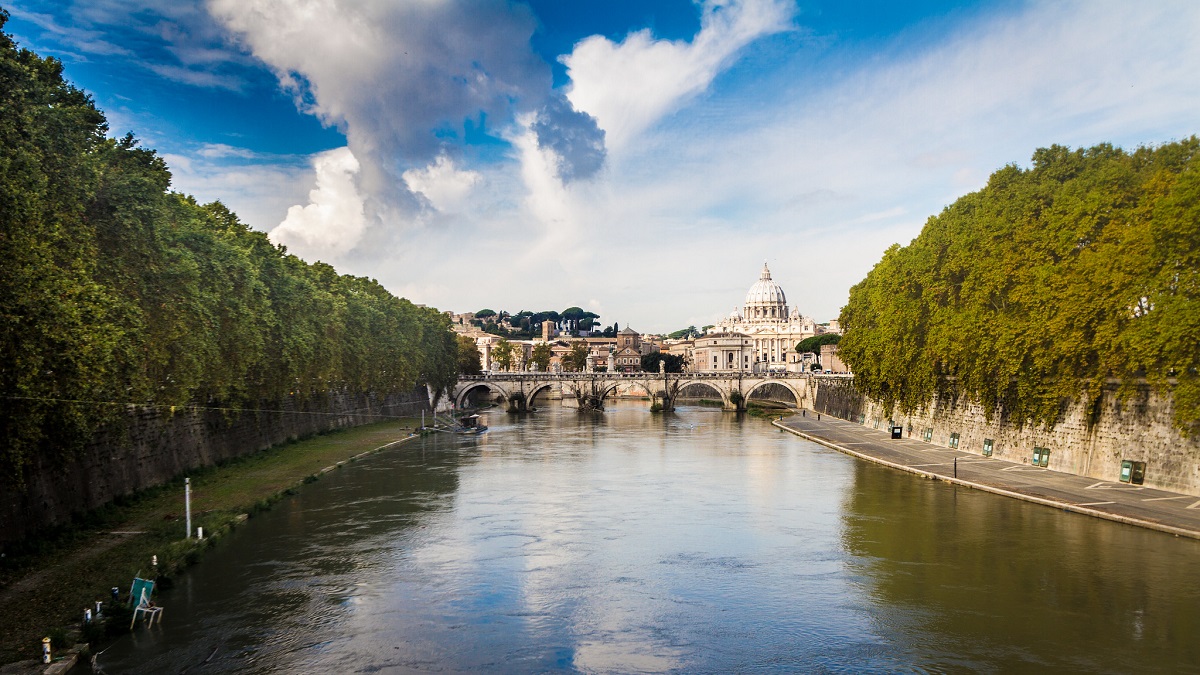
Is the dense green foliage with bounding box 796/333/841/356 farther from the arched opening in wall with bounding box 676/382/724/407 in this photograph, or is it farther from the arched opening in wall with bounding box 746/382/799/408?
the arched opening in wall with bounding box 746/382/799/408

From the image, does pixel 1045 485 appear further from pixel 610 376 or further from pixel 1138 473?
pixel 610 376

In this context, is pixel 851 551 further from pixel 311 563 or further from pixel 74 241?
pixel 74 241

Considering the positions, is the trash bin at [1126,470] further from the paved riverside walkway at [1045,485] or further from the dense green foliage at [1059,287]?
the dense green foliage at [1059,287]

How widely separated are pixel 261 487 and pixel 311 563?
12825mm

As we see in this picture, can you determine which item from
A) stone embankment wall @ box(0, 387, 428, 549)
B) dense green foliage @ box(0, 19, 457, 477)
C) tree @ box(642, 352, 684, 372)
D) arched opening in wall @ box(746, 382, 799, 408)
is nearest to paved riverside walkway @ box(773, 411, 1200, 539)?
dense green foliage @ box(0, 19, 457, 477)

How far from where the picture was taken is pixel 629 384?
111m

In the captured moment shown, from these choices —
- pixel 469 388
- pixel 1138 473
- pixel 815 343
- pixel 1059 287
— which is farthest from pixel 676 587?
pixel 815 343

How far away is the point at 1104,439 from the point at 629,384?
254 ft

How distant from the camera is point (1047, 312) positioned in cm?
3538

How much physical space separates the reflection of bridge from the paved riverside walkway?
48.5m

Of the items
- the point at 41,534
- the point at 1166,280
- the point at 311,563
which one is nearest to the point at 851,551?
the point at 1166,280

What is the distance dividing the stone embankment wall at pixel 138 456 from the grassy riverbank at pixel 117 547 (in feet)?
1.94

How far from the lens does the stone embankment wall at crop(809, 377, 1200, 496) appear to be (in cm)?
3188

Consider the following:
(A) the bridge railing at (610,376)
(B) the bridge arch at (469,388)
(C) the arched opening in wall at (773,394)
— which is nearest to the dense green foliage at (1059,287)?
(A) the bridge railing at (610,376)
